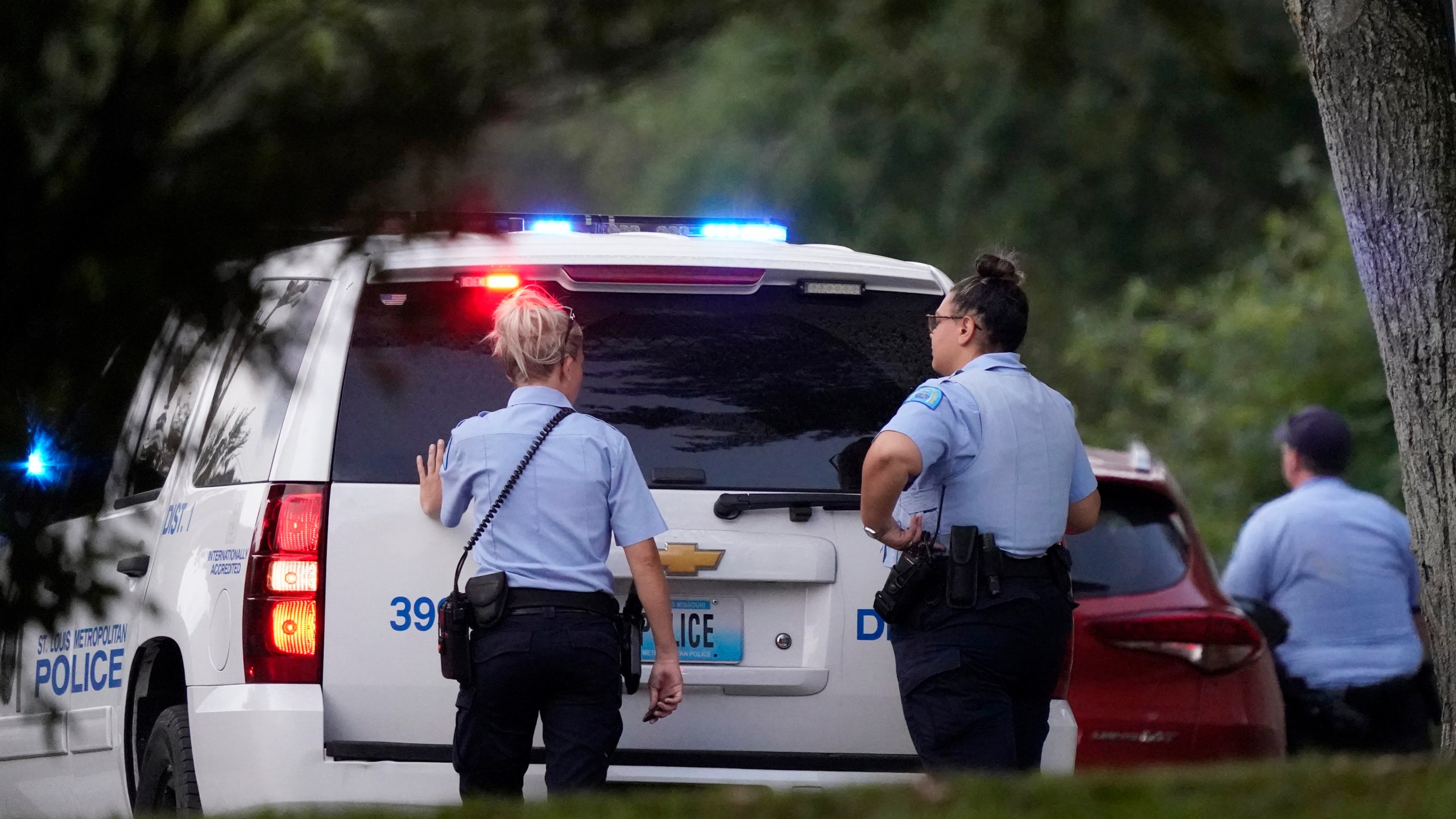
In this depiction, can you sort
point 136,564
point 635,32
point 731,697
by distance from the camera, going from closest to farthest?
point 635,32
point 136,564
point 731,697

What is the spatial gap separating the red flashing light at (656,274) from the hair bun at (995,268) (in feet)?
1.81

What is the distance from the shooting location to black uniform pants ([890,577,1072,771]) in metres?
4.36

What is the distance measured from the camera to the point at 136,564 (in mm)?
3338

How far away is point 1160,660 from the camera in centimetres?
541

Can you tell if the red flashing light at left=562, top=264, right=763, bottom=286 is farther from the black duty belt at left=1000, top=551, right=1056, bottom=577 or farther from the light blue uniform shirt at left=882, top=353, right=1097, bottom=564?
the black duty belt at left=1000, top=551, right=1056, bottom=577

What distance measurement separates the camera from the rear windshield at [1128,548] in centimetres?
558

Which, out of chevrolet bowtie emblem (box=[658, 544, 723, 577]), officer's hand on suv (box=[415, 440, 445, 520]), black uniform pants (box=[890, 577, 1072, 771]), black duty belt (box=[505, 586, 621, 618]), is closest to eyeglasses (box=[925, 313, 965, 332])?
black uniform pants (box=[890, 577, 1072, 771])

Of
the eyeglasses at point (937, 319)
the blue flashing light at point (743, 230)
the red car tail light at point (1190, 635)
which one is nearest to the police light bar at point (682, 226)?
the blue flashing light at point (743, 230)

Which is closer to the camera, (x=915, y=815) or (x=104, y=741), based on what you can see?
(x=915, y=815)

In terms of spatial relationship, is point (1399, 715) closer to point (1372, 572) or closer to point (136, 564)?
point (1372, 572)

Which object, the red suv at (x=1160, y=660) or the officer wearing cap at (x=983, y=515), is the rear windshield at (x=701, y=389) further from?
the red suv at (x=1160, y=660)

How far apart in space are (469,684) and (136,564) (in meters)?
1.07

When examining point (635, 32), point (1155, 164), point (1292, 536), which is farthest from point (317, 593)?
point (1155, 164)

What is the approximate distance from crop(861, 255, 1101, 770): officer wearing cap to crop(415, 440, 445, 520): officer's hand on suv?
0.97 meters
